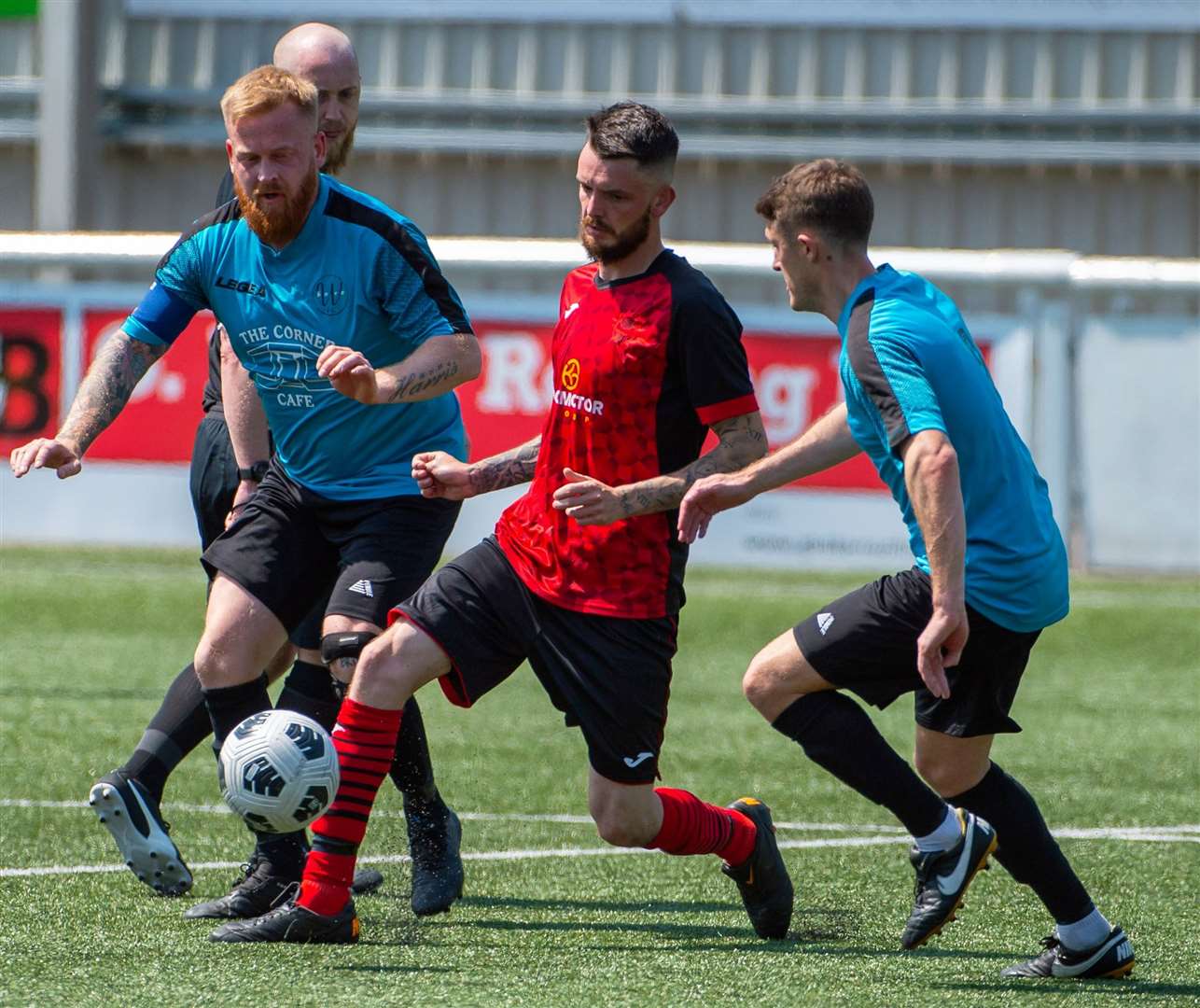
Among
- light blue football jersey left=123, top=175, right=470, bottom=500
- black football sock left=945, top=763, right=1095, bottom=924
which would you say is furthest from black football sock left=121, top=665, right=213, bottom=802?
black football sock left=945, top=763, right=1095, bottom=924

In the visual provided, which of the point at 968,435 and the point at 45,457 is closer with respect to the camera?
the point at 968,435

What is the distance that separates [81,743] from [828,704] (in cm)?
377

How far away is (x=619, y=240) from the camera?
454 cm

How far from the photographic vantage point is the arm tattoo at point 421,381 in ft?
15.1

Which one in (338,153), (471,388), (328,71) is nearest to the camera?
(328,71)

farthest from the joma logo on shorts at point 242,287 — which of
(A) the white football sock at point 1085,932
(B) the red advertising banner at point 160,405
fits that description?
(B) the red advertising banner at point 160,405

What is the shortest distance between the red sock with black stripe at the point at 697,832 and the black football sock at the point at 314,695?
908 mm

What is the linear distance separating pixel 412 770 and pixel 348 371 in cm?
127

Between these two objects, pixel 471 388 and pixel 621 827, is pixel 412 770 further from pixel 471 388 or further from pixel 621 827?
pixel 471 388

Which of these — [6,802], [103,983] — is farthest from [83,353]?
[103,983]

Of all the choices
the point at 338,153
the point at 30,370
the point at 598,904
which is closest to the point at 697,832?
the point at 598,904

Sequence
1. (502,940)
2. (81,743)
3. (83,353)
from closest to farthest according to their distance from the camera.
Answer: (502,940), (81,743), (83,353)

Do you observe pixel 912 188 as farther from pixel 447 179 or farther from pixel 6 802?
pixel 6 802

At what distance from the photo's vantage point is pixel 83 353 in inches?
496
